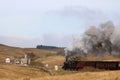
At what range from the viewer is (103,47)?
97188 millimetres

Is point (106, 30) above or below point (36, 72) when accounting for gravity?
above

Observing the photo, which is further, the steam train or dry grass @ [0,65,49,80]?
the steam train

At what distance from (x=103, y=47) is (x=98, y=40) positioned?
9.74ft

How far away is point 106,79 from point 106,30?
60818mm

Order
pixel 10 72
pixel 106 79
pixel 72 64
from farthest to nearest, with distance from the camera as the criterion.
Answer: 1. pixel 72 64
2. pixel 10 72
3. pixel 106 79

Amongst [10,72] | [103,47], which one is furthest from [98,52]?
[10,72]

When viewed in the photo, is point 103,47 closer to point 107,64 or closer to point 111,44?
point 111,44

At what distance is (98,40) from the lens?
9888cm

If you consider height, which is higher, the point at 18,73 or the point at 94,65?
the point at 94,65

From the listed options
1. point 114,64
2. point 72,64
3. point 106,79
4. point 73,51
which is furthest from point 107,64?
point 106,79

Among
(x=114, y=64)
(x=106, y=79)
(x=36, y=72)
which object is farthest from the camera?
(x=114, y=64)

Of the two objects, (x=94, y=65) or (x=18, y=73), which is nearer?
(x=18, y=73)

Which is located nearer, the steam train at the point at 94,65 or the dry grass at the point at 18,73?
the dry grass at the point at 18,73

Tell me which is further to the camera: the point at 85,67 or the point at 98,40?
the point at 98,40
